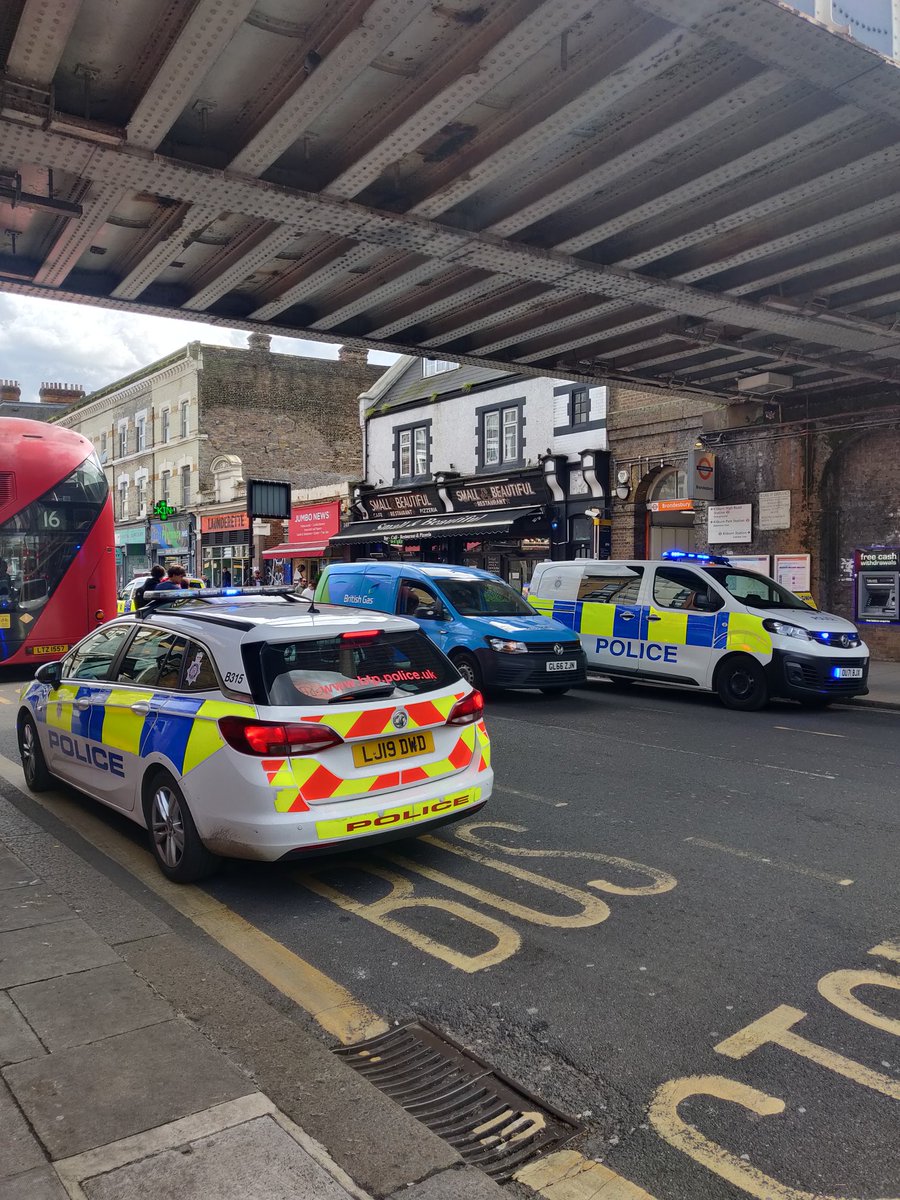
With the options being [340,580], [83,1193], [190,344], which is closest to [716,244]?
[340,580]

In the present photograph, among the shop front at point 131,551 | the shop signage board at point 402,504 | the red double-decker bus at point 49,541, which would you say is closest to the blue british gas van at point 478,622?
the red double-decker bus at point 49,541

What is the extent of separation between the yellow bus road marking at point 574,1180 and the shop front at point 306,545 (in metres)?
29.1

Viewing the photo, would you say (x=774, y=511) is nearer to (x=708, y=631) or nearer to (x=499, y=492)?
(x=708, y=631)

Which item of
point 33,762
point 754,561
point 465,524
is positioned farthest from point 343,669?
point 465,524

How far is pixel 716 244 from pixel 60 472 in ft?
33.6

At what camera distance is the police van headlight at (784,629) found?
11.5 metres

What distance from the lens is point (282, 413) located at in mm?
42594

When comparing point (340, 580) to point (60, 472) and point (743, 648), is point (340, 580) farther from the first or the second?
point (743, 648)

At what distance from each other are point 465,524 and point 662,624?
13.0 meters

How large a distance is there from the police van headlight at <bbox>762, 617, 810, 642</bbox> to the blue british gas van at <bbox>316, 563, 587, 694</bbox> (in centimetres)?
241

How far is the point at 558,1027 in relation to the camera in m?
3.51

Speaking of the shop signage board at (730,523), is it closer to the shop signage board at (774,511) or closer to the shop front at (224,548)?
the shop signage board at (774,511)

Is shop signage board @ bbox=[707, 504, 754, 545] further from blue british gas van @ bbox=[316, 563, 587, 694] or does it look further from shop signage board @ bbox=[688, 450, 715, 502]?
blue british gas van @ bbox=[316, 563, 587, 694]

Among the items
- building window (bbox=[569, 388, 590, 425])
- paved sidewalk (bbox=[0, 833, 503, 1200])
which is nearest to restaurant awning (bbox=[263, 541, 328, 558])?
building window (bbox=[569, 388, 590, 425])
